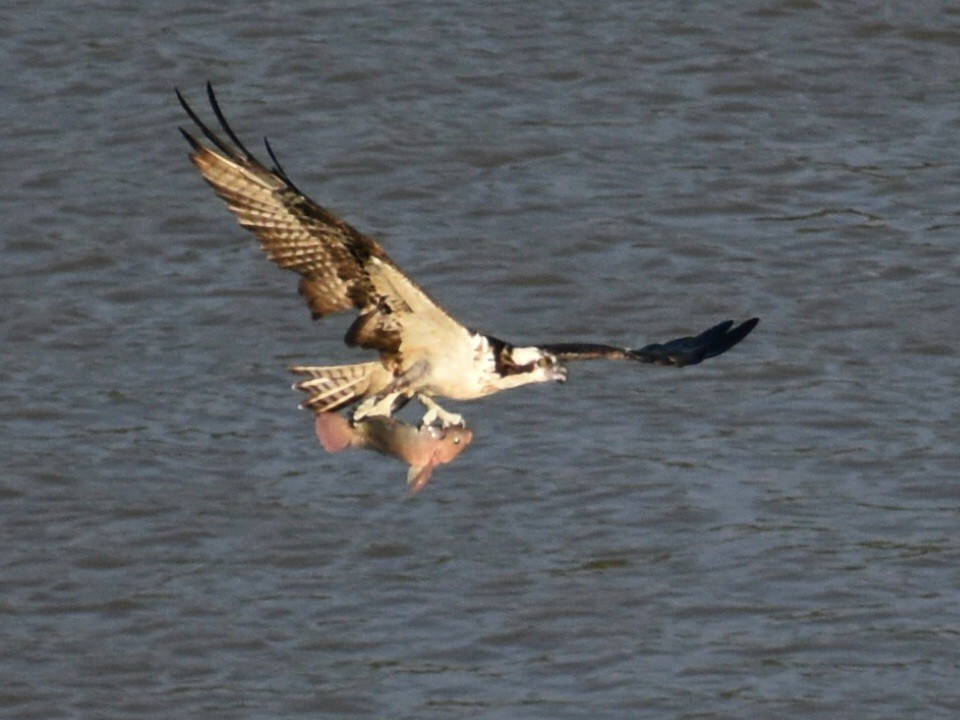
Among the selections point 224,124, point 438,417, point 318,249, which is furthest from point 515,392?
point 224,124

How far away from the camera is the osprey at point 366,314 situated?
29.4 feet

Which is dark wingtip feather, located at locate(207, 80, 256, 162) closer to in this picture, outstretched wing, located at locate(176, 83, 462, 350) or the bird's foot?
outstretched wing, located at locate(176, 83, 462, 350)

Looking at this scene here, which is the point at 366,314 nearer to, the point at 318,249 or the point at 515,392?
the point at 318,249

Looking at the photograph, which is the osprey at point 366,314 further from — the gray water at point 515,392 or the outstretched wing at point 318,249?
the gray water at point 515,392

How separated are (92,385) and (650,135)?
14.3 ft

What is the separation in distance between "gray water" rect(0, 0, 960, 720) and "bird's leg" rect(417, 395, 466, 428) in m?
2.23

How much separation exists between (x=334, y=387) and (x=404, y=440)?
1.81ft

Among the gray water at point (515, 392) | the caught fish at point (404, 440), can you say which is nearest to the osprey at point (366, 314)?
the caught fish at point (404, 440)

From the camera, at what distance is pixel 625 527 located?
Result: 41.2ft

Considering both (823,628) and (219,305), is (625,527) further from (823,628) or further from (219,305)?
(219,305)

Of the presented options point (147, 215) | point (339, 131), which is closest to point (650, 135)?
point (339, 131)

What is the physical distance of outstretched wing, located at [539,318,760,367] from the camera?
9.77 m

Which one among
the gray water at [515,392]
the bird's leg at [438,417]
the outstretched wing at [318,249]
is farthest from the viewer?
the gray water at [515,392]

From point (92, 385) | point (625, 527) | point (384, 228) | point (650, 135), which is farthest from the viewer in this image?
point (650, 135)
